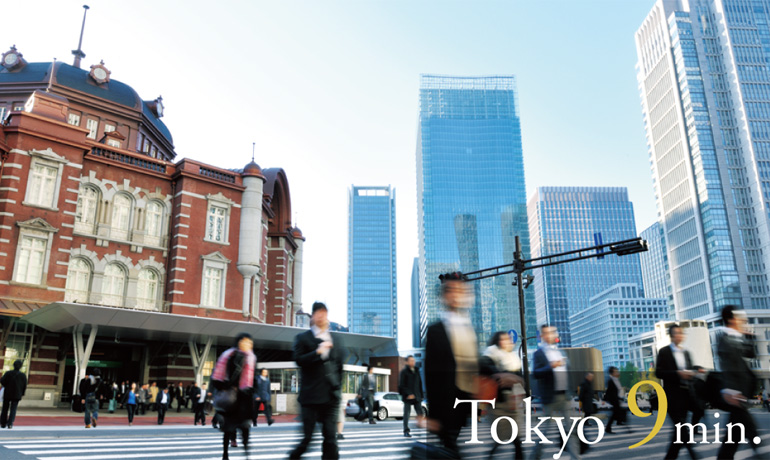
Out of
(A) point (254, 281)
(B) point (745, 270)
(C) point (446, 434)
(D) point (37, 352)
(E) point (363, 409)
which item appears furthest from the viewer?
(B) point (745, 270)

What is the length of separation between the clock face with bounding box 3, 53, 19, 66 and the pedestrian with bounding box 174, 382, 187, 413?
25441mm

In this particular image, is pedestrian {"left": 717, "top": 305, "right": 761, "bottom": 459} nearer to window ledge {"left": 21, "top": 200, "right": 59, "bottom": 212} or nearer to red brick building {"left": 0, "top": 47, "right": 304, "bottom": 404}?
red brick building {"left": 0, "top": 47, "right": 304, "bottom": 404}

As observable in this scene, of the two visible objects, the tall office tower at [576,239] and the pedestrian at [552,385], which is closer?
the pedestrian at [552,385]

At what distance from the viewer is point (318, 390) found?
224 inches

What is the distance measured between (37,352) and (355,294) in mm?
161337

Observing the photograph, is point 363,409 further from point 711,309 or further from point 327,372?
point 711,309

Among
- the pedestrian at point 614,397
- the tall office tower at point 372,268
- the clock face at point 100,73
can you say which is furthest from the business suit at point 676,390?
the tall office tower at point 372,268

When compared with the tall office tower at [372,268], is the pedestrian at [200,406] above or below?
below

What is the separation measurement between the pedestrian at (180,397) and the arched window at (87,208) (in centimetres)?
943

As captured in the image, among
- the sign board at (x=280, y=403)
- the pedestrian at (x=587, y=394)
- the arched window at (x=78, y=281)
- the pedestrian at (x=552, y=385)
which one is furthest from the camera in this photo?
the sign board at (x=280, y=403)

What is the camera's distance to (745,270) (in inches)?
3976

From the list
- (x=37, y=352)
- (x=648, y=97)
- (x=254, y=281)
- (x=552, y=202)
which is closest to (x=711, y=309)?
(x=648, y=97)

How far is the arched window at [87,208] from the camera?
27938 millimetres

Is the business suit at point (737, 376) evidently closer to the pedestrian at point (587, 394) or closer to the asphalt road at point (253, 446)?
the asphalt road at point (253, 446)
